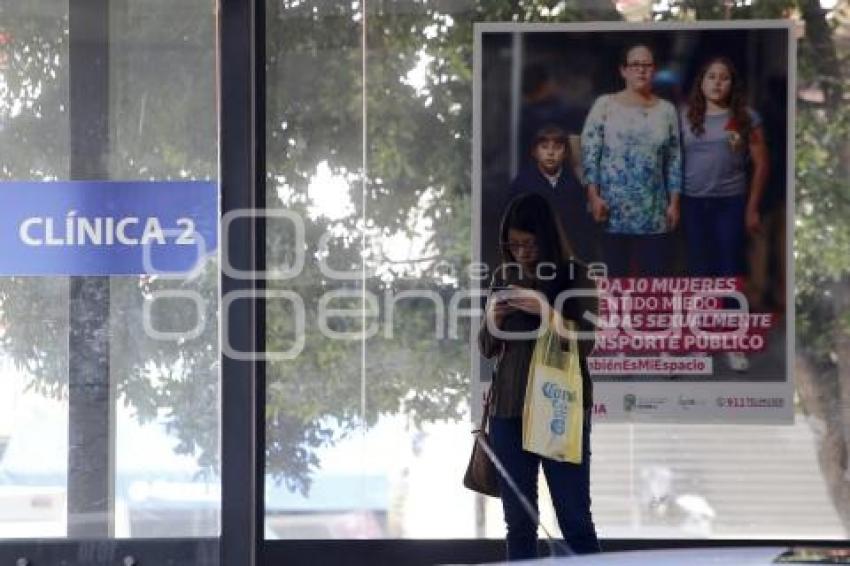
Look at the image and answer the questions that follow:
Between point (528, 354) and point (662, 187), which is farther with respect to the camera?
point (662, 187)

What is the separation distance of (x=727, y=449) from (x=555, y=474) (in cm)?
92

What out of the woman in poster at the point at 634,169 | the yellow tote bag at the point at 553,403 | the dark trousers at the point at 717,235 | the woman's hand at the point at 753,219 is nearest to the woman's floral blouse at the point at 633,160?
the woman in poster at the point at 634,169

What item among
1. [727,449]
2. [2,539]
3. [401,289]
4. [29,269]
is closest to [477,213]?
[401,289]

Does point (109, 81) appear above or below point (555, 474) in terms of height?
above

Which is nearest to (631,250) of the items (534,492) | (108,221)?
Result: (534,492)

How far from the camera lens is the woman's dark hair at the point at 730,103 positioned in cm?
852

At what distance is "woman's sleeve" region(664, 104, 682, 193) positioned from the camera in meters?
8.57

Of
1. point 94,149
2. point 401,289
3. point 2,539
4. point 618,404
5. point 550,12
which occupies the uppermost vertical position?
point 550,12

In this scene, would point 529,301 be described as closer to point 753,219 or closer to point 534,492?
point 534,492

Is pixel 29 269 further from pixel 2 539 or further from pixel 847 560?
pixel 847 560

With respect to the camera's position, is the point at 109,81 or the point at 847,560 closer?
the point at 847,560

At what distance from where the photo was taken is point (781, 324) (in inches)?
337

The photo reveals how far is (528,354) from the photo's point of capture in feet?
27.7

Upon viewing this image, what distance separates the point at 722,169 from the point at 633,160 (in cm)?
45
